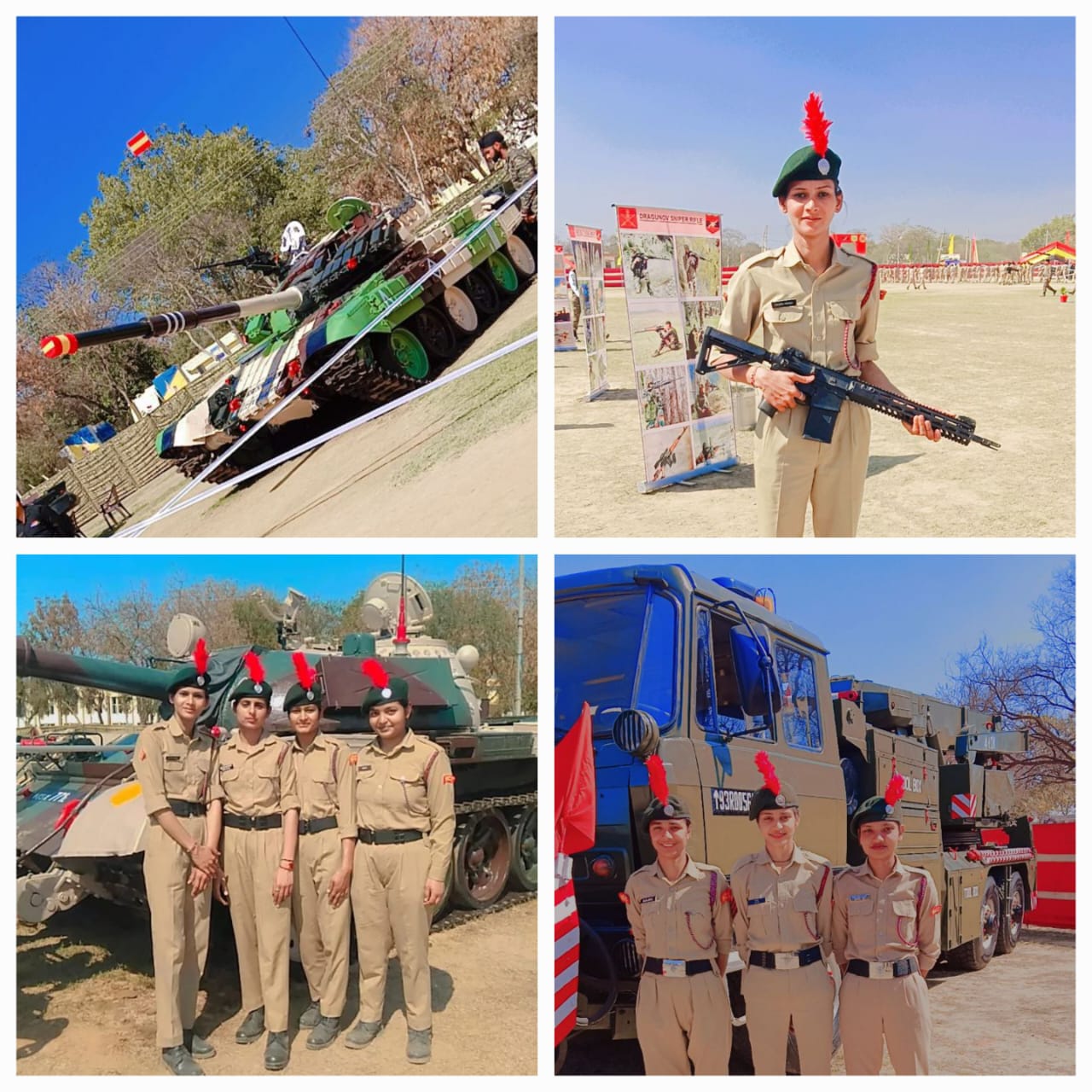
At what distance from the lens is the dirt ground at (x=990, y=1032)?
4832mm

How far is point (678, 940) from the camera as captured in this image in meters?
3.96

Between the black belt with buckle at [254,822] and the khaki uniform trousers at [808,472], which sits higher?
the khaki uniform trousers at [808,472]

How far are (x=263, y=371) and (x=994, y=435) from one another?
5.83 m

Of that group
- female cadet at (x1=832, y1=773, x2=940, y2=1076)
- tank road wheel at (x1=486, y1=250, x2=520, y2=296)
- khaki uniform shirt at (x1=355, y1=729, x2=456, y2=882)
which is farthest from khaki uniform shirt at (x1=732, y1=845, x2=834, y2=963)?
tank road wheel at (x1=486, y1=250, x2=520, y2=296)

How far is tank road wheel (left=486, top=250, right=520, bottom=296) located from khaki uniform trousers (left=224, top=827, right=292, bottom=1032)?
7.20 metres

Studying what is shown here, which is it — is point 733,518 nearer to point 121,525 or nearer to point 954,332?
point 121,525

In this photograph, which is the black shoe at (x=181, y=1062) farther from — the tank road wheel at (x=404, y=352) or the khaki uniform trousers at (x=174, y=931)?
the tank road wheel at (x=404, y=352)

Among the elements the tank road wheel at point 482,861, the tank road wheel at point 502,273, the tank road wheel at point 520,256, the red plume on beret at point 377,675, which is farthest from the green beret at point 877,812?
the tank road wheel at point 520,256

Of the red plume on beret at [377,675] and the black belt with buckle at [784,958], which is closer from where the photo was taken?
the black belt with buckle at [784,958]

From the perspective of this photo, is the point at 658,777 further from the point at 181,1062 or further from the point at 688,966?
the point at 181,1062

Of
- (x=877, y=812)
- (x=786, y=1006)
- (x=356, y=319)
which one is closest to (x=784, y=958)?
(x=786, y=1006)

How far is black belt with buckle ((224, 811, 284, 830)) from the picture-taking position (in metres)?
4.66

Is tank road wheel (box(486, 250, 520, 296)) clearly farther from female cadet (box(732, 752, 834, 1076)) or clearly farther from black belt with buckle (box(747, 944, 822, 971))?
black belt with buckle (box(747, 944, 822, 971))

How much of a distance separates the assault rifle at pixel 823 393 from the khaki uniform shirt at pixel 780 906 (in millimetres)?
1776
